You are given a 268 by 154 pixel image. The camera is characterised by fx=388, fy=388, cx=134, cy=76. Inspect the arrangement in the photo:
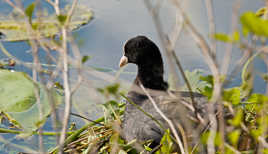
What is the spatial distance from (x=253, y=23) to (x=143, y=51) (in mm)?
1404

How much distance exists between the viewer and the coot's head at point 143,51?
2.08m

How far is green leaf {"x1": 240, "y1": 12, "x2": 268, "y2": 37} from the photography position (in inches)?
27.1

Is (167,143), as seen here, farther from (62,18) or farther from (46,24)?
(46,24)

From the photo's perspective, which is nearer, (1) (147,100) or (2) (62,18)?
(2) (62,18)

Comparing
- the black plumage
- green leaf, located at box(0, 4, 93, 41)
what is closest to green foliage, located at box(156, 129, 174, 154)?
the black plumage

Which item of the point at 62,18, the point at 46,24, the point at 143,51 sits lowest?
the point at 143,51

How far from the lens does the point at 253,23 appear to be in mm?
694

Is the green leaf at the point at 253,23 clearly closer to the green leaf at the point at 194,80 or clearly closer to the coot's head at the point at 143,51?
the coot's head at the point at 143,51

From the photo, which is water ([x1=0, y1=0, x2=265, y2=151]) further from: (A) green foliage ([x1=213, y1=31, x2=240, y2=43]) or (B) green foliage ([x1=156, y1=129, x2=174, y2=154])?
(A) green foliage ([x1=213, y1=31, x2=240, y2=43])

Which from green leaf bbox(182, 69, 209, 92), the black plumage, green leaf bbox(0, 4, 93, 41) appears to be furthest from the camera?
green leaf bbox(0, 4, 93, 41)

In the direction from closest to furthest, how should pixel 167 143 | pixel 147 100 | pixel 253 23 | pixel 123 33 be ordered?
pixel 253 23, pixel 167 143, pixel 147 100, pixel 123 33

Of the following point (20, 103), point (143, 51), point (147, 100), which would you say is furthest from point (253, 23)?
point (20, 103)

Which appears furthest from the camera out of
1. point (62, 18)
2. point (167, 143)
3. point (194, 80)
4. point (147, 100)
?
point (194, 80)

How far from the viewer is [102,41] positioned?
293cm
